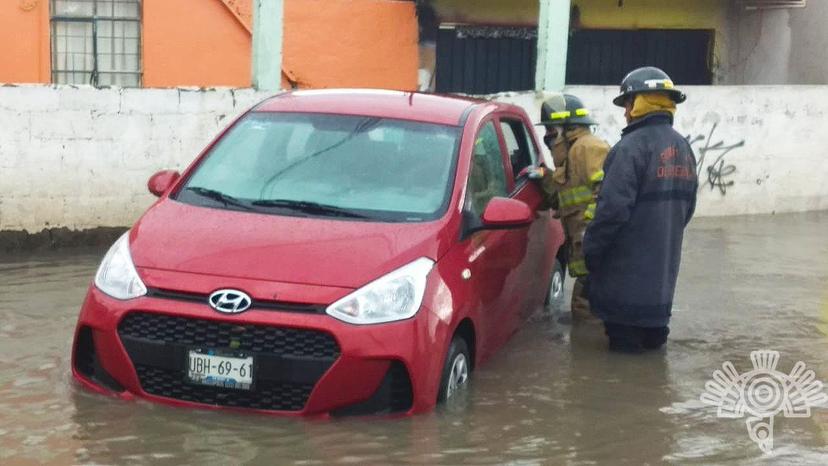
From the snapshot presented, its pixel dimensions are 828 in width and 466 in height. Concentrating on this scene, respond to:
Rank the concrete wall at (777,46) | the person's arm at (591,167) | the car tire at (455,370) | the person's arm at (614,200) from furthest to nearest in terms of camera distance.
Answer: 1. the concrete wall at (777,46)
2. the person's arm at (591,167)
3. the person's arm at (614,200)
4. the car tire at (455,370)

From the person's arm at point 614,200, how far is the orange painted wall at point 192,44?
957 centimetres

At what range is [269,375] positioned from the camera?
5.86m

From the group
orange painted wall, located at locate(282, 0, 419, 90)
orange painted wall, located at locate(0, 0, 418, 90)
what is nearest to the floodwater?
orange painted wall, located at locate(0, 0, 418, 90)

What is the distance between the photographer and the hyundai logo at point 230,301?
5844 millimetres

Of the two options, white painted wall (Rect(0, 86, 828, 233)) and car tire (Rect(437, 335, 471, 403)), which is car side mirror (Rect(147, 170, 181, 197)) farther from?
white painted wall (Rect(0, 86, 828, 233))

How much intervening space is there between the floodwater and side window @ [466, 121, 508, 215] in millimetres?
979

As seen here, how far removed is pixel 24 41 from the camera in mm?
15992

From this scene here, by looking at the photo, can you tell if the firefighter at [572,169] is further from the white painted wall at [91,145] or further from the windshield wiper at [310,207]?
the white painted wall at [91,145]

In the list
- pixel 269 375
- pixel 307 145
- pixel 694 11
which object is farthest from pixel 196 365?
pixel 694 11

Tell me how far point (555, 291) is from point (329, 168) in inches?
112

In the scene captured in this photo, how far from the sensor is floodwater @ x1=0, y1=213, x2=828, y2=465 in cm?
578

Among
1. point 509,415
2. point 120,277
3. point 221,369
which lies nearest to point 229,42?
point 120,277

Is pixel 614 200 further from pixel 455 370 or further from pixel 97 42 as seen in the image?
pixel 97 42

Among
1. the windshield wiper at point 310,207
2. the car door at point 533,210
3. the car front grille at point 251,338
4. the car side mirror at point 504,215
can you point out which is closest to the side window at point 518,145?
the car door at point 533,210
